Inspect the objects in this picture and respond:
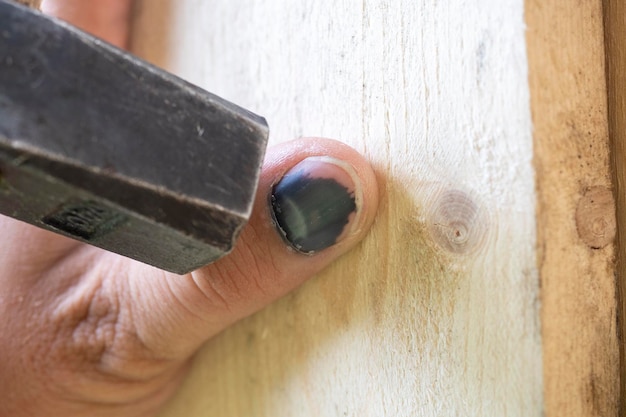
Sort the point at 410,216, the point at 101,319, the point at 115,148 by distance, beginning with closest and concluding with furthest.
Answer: the point at 115,148 → the point at 410,216 → the point at 101,319

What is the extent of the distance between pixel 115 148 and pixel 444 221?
0.23 meters

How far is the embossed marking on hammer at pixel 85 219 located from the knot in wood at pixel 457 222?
0.22 m

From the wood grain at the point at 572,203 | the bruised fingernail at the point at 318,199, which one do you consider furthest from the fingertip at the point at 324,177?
the wood grain at the point at 572,203

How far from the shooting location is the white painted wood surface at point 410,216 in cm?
38

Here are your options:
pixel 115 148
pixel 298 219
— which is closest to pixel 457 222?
pixel 298 219

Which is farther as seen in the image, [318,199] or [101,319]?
[101,319]

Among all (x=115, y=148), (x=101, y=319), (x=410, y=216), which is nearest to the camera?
(x=115, y=148)

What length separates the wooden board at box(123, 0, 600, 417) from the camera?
0.37 metres

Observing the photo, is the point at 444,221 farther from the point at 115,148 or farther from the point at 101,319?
the point at 101,319

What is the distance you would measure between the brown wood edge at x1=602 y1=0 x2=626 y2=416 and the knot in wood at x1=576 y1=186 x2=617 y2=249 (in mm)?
13

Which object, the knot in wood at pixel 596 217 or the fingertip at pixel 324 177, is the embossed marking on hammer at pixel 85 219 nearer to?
the fingertip at pixel 324 177

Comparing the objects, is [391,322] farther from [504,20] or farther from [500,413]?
[504,20]

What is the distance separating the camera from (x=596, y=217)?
40 centimetres

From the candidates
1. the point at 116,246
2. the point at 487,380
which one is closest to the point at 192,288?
the point at 116,246
